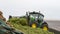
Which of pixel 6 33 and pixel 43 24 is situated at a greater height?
pixel 6 33

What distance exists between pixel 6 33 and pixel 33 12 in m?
12.5

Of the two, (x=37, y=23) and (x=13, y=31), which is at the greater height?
(x=13, y=31)

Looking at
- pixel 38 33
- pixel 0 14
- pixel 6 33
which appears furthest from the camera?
pixel 38 33

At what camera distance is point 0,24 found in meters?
4.28

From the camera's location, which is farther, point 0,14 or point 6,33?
point 0,14

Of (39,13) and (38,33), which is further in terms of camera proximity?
(39,13)

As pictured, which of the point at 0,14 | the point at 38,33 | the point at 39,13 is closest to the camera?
the point at 0,14

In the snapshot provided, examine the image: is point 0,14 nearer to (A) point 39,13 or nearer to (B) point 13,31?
(B) point 13,31

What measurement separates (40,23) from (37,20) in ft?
0.94

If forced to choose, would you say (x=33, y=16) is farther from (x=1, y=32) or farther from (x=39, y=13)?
(x=1, y=32)

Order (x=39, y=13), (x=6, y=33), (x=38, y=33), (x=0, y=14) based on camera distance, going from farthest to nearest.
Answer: (x=39, y=13), (x=38, y=33), (x=0, y=14), (x=6, y=33)

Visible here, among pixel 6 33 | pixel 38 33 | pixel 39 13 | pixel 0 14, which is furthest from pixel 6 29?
pixel 39 13

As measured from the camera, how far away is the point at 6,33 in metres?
4.06

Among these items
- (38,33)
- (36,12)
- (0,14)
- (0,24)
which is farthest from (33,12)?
(0,24)
